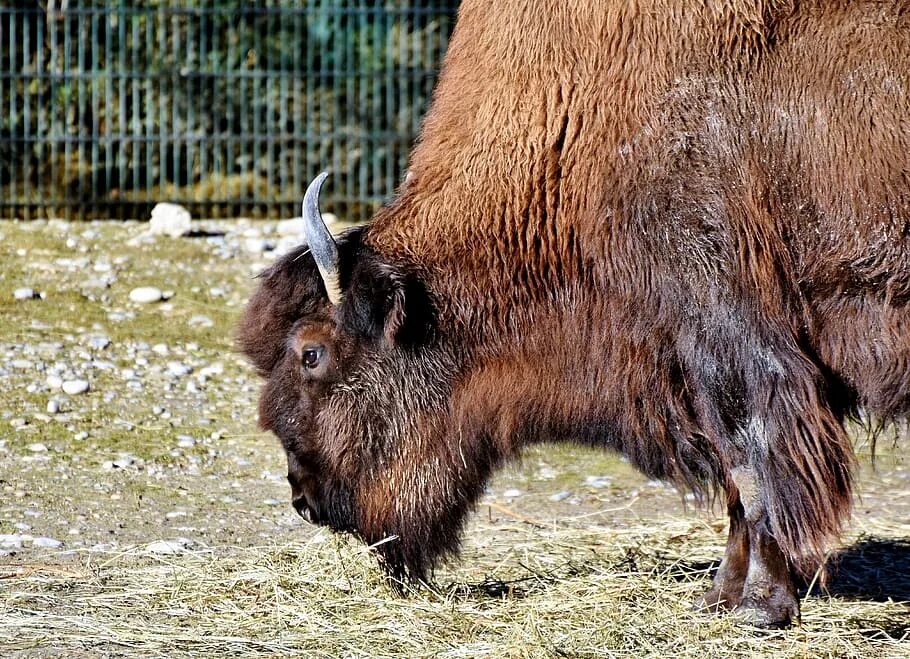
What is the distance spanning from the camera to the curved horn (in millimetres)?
4691

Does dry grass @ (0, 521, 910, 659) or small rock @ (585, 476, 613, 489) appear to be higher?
dry grass @ (0, 521, 910, 659)

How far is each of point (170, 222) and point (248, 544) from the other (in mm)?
5441

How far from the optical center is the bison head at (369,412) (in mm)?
4840

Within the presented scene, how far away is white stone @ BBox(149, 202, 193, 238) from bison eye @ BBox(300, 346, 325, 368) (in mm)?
5983

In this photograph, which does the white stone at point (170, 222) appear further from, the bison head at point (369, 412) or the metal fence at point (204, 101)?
the bison head at point (369, 412)

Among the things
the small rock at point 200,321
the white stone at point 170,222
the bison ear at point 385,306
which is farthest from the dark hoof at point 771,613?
the white stone at point 170,222

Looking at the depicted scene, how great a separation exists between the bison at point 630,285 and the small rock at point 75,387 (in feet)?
9.39

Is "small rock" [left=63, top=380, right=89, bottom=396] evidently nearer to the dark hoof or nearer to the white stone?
the white stone

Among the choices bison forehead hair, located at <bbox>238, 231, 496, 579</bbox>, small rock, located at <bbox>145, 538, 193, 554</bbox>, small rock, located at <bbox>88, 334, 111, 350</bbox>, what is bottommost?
small rock, located at <bbox>88, 334, 111, 350</bbox>

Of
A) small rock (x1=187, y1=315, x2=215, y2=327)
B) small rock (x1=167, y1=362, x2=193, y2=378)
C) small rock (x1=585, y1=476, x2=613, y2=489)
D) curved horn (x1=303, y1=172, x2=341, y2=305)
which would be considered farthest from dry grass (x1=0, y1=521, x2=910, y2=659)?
small rock (x1=187, y1=315, x2=215, y2=327)

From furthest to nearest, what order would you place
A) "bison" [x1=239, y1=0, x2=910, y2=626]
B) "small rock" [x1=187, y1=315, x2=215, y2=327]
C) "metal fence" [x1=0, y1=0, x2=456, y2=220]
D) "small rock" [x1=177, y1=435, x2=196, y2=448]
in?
"metal fence" [x1=0, y1=0, x2=456, y2=220] → "small rock" [x1=187, y1=315, x2=215, y2=327] → "small rock" [x1=177, y1=435, x2=196, y2=448] → "bison" [x1=239, y1=0, x2=910, y2=626]

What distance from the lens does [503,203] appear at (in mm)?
4820

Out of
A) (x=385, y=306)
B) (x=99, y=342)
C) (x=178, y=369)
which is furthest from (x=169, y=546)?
(x=99, y=342)

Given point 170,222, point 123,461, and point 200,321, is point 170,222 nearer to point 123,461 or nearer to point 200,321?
point 200,321
